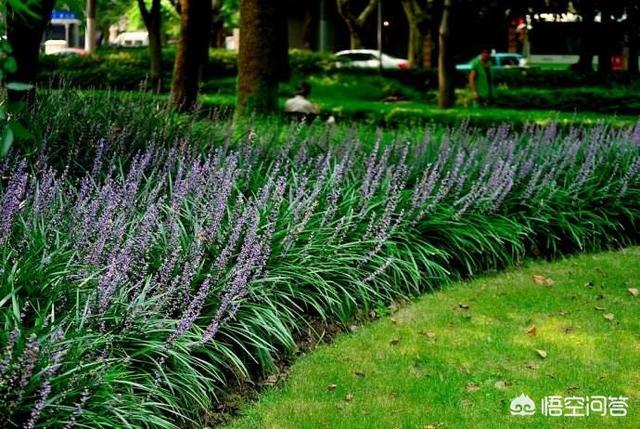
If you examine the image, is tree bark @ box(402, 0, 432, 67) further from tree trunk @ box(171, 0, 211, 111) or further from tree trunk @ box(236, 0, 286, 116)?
tree trunk @ box(236, 0, 286, 116)

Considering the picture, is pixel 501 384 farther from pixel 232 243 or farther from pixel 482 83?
pixel 482 83

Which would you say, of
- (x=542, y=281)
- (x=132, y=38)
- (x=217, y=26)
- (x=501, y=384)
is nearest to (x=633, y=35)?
(x=217, y=26)

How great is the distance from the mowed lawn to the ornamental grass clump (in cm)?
27

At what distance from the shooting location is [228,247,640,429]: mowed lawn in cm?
509

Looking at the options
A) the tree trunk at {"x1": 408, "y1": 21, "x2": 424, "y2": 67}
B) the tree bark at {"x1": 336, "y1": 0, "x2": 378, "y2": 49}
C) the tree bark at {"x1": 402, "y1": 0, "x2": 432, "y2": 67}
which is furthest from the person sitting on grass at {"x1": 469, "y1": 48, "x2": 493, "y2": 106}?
the tree bark at {"x1": 336, "y1": 0, "x2": 378, "y2": 49}

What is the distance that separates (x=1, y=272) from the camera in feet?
15.4

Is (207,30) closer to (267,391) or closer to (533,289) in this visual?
(533,289)

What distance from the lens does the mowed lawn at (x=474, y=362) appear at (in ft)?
16.7

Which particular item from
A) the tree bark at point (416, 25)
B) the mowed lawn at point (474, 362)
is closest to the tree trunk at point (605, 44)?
the tree bark at point (416, 25)

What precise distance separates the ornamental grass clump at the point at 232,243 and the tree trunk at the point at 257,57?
3.94m

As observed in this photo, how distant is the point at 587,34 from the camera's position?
32656 millimetres

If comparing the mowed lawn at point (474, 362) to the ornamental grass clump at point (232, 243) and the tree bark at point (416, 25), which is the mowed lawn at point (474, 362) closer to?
the ornamental grass clump at point (232, 243)

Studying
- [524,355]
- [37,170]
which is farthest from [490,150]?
[37,170]

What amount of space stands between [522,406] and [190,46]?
486 inches
